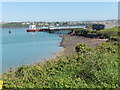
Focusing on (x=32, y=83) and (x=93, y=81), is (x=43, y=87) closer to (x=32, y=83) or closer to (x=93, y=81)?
(x=32, y=83)

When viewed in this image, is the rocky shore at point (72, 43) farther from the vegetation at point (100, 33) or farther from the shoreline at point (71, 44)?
the vegetation at point (100, 33)

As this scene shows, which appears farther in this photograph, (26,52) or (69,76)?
(26,52)

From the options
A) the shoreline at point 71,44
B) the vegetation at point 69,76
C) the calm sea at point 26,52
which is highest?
the vegetation at point 69,76

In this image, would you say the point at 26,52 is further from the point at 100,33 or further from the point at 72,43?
the point at 100,33

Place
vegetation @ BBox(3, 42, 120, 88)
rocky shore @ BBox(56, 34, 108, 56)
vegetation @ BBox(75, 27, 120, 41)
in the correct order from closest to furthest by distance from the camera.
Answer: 1. vegetation @ BBox(3, 42, 120, 88)
2. rocky shore @ BBox(56, 34, 108, 56)
3. vegetation @ BBox(75, 27, 120, 41)

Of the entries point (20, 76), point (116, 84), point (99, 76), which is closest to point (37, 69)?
point (20, 76)

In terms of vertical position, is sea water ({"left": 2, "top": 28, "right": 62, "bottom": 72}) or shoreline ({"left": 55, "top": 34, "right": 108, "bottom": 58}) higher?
shoreline ({"left": 55, "top": 34, "right": 108, "bottom": 58})

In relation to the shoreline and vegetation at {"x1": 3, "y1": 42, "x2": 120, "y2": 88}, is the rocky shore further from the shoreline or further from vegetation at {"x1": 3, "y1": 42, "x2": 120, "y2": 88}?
vegetation at {"x1": 3, "y1": 42, "x2": 120, "y2": 88}

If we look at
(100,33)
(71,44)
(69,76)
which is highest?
(100,33)

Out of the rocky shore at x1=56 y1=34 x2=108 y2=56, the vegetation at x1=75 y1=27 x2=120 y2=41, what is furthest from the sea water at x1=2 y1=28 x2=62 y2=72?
the vegetation at x1=75 y1=27 x2=120 y2=41

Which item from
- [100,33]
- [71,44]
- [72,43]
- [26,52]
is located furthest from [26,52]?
[100,33]

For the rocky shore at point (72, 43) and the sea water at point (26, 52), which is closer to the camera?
the sea water at point (26, 52)

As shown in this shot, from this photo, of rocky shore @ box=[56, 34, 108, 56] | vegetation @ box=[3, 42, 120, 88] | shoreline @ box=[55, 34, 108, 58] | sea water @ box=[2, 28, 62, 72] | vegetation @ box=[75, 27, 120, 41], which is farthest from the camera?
vegetation @ box=[75, 27, 120, 41]

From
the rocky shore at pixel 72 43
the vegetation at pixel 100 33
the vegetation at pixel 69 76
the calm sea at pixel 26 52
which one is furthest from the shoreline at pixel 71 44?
the vegetation at pixel 69 76
